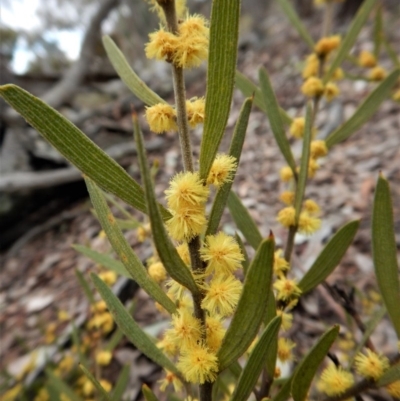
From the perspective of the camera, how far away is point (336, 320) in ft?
3.66

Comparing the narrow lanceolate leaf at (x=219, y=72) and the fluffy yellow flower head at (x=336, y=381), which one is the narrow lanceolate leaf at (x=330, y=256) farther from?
the narrow lanceolate leaf at (x=219, y=72)

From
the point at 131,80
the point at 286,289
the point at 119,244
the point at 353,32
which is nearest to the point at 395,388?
the point at 286,289

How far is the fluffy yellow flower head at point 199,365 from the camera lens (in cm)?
36

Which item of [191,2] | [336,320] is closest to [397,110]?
[336,320]

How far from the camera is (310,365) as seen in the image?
412 millimetres

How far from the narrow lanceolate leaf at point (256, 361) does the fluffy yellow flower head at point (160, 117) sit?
21 cm

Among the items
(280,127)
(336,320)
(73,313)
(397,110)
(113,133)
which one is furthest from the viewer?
(113,133)

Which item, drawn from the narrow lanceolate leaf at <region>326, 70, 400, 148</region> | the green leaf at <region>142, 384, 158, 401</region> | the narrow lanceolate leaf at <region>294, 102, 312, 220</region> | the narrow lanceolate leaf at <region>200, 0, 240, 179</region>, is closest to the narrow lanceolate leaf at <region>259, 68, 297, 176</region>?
the narrow lanceolate leaf at <region>294, 102, 312, 220</region>

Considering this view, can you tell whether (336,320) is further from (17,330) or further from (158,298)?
(17,330)

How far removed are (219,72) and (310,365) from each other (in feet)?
1.04

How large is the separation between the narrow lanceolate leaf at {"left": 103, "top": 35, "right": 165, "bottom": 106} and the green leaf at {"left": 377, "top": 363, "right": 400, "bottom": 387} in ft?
1.27

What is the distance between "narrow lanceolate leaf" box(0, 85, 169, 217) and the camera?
309 mm

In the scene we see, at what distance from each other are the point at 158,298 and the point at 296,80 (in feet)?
9.38

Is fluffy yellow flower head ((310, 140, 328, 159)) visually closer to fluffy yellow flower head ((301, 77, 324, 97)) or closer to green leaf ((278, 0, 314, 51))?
fluffy yellow flower head ((301, 77, 324, 97))
